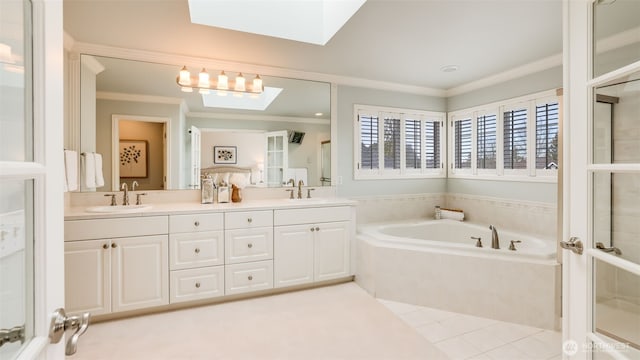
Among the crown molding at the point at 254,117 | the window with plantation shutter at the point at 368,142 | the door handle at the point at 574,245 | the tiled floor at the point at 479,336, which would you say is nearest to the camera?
the door handle at the point at 574,245

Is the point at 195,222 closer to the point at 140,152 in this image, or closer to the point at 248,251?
the point at 248,251

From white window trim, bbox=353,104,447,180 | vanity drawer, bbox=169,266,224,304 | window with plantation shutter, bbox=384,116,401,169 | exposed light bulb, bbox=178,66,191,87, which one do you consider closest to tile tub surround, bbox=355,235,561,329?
white window trim, bbox=353,104,447,180

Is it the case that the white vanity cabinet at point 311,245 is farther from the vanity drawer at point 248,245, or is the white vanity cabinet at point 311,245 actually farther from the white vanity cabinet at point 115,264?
the white vanity cabinet at point 115,264

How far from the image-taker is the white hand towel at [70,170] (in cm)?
236

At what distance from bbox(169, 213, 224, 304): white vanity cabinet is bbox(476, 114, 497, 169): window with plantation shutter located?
3.16 metres

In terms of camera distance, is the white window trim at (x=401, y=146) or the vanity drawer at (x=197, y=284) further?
the white window trim at (x=401, y=146)

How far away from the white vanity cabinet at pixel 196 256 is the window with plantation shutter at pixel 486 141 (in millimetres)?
3160

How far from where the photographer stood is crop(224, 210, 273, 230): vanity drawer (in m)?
2.74

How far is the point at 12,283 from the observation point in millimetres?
597

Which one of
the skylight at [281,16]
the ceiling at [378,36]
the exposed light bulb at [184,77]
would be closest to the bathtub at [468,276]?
Answer: the ceiling at [378,36]

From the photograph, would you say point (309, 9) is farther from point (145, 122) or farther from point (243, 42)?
point (145, 122)

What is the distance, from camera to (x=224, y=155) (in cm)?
323

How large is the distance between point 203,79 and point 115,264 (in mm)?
1848

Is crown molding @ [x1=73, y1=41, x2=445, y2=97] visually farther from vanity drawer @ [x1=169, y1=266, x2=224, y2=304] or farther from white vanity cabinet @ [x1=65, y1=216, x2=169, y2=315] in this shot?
vanity drawer @ [x1=169, y1=266, x2=224, y2=304]
